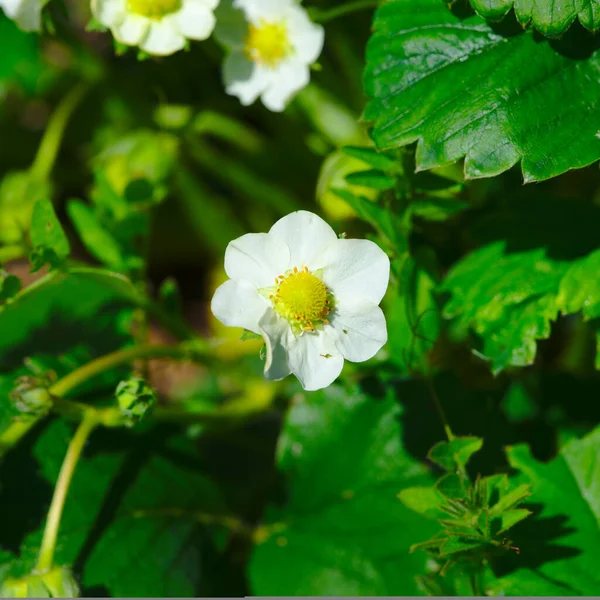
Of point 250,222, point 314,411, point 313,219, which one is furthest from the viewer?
point 250,222

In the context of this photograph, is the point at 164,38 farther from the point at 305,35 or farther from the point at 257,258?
the point at 257,258

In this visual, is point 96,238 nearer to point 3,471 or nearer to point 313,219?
point 3,471

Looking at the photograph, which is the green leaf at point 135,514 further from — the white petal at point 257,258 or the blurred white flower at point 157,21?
the blurred white flower at point 157,21

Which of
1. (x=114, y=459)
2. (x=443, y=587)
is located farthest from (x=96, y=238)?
(x=443, y=587)

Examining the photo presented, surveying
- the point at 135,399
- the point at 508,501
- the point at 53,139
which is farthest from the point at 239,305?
the point at 53,139

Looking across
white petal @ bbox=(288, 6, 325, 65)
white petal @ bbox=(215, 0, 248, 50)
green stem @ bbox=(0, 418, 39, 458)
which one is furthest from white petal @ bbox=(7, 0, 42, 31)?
green stem @ bbox=(0, 418, 39, 458)

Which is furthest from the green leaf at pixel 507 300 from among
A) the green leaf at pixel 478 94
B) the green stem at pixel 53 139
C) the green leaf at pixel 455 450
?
the green stem at pixel 53 139

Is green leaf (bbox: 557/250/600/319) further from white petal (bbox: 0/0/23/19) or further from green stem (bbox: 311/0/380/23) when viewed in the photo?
white petal (bbox: 0/0/23/19)
